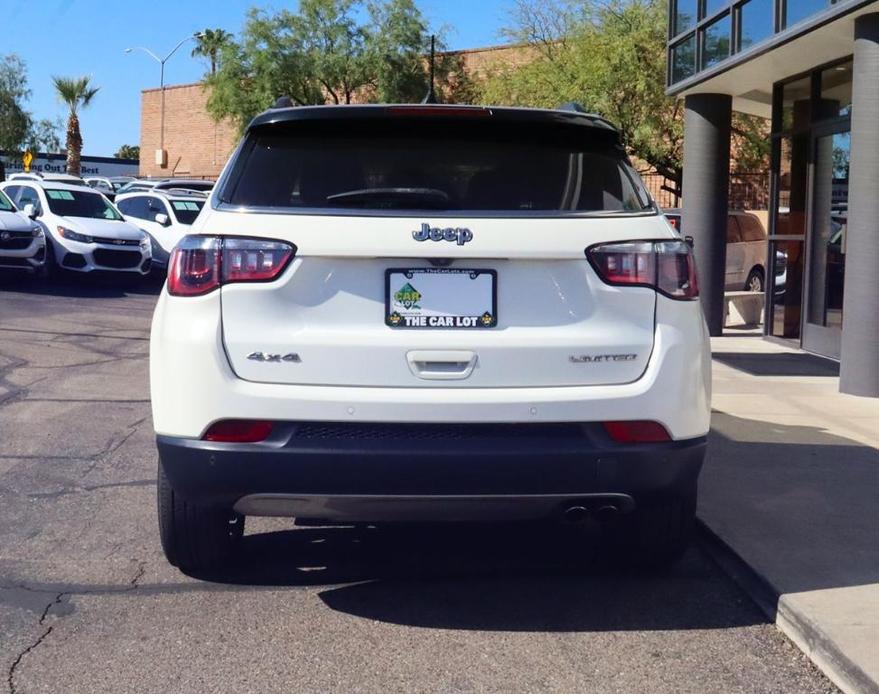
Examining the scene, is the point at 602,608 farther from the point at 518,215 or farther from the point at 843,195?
the point at 843,195

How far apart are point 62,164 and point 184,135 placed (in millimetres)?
16346

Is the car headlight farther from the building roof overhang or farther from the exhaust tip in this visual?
the exhaust tip

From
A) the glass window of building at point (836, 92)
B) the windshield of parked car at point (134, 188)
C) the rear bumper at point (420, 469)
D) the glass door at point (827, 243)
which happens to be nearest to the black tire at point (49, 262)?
the windshield of parked car at point (134, 188)

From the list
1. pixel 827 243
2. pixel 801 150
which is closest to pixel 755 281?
pixel 801 150

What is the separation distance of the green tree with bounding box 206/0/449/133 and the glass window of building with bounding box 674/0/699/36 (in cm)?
2919

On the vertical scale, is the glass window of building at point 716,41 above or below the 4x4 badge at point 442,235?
above

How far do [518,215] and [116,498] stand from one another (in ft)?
10.6

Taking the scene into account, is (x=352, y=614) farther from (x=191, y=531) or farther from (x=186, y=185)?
(x=186, y=185)

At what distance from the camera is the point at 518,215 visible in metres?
4.38

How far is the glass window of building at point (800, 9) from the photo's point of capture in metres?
10.6

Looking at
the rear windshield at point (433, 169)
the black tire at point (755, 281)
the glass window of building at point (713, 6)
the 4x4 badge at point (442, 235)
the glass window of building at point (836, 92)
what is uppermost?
the glass window of building at point (713, 6)

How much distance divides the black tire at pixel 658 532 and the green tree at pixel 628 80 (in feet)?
82.5

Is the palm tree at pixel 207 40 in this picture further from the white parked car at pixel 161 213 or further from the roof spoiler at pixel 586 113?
the roof spoiler at pixel 586 113

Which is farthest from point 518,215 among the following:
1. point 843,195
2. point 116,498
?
point 843,195
